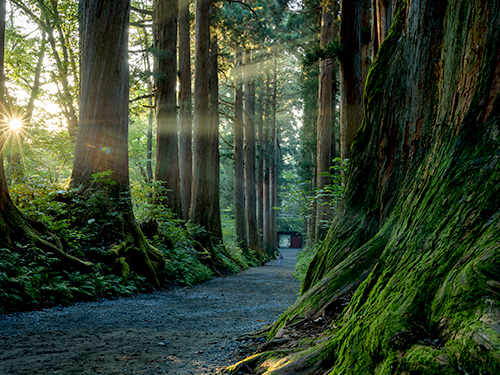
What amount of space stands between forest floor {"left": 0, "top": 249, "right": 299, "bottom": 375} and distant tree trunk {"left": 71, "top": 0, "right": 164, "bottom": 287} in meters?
2.57

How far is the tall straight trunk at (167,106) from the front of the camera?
44.6ft

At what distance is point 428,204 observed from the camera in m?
2.50

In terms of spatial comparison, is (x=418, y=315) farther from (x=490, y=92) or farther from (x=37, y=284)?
(x=37, y=284)

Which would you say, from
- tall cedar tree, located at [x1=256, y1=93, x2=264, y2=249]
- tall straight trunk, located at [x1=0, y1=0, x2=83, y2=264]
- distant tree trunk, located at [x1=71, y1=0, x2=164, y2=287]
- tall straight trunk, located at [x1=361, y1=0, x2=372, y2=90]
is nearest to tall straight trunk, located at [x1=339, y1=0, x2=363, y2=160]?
tall straight trunk, located at [x1=361, y1=0, x2=372, y2=90]

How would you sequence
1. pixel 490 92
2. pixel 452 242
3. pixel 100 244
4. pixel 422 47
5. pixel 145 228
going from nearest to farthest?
1. pixel 452 242
2. pixel 490 92
3. pixel 422 47
4. pixel 100 244
5. pixel 145 228

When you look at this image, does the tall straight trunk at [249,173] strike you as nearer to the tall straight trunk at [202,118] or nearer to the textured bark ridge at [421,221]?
the tall straight trunk at [202,118]

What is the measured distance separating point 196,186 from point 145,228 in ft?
20.5

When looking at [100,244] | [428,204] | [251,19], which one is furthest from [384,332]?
[251,19]

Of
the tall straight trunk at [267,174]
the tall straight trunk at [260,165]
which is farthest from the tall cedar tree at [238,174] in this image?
the tall straight trunk at [267,174]

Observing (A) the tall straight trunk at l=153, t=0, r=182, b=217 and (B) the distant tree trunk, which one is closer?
(B) the distant tree trunk

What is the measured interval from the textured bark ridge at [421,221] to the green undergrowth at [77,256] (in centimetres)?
366

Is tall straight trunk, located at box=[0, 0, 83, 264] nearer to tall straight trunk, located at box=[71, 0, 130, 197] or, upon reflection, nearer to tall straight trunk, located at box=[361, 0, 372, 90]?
tall straight trunk, located at box=[71, 0, 130, 197]

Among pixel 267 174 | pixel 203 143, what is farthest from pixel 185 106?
pixel 267 174

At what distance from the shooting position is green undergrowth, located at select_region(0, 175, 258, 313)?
17.3 ft
